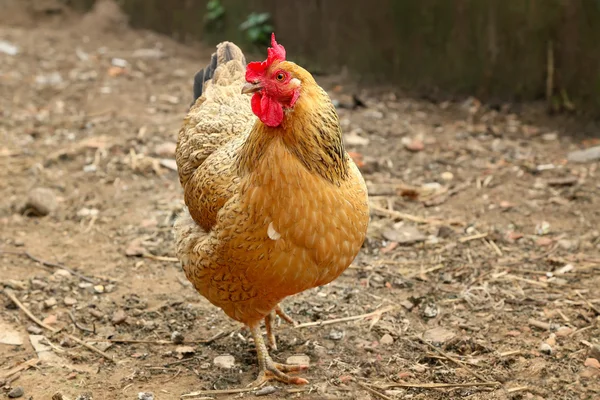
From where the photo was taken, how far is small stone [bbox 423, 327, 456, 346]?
375 centimetres

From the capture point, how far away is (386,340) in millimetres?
3797

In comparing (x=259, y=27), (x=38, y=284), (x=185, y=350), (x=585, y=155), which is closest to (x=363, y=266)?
(x=185, y=350)

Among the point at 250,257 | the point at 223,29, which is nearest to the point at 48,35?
the point at 223,29

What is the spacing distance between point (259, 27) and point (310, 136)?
580 centimetres

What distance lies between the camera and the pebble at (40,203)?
5344 millimetres

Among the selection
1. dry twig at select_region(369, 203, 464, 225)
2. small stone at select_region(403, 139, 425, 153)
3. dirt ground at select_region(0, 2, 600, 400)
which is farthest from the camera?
small stone at select_region(403, 139, 425, 153)

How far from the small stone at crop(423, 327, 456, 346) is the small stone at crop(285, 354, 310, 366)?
0.65m

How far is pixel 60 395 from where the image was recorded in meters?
3.32

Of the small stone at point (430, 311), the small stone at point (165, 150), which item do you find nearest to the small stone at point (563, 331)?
the small stone at point (430, 311)

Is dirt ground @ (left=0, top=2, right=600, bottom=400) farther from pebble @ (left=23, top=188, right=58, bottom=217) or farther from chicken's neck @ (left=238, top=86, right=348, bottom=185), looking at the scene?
chicken's neck @ (left=238, top=86, right=348, bottom=185)

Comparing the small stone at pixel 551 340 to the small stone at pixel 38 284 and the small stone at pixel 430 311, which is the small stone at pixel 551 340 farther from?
the small stone at pixel 38 284

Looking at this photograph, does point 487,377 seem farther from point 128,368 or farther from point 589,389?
point 128,368

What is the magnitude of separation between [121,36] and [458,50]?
200 inches

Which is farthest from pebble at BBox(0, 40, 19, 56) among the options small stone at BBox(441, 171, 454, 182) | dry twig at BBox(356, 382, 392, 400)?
dry twig at BBox(356, 382, 392, 400)
